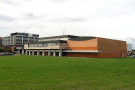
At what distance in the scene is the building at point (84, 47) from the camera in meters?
73.3

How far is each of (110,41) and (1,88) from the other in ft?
236

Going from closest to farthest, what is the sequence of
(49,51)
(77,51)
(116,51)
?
(77,51) < (116,51) < (49,51)

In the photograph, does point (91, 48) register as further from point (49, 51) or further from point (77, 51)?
point (49, 51)

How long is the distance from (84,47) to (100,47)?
22.0 feet

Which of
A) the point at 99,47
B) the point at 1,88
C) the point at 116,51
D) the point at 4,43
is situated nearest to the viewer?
the point at 1,88

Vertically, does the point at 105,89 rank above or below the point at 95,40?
below

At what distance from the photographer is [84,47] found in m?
75.8

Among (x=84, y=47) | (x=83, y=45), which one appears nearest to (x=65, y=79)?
(x=84, y=47)

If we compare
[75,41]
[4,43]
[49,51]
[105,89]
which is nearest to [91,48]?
[75,41]

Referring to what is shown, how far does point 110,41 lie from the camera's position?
261ft

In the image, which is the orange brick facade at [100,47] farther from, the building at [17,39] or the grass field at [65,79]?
the building at [17,39]

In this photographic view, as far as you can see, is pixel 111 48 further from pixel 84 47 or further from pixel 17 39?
pixel 17 39

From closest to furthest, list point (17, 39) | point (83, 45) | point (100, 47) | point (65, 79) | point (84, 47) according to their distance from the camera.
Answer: point (65, 79) → point (100, 47) → point (84, 47) → point (83, 45) → point (17, 39)

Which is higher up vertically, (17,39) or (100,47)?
(17,39)
